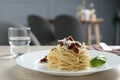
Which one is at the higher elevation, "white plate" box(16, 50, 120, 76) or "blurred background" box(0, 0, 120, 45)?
"blurred background" box(0, 0, 120, 45)

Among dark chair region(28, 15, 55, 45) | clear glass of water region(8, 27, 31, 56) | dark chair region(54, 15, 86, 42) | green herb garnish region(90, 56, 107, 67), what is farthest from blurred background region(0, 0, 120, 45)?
green herb garnish region(90, 56, 107, 67)

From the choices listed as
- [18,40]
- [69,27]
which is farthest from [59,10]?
[18,40]

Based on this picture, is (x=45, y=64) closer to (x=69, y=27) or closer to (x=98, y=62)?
(x=98, y=62)

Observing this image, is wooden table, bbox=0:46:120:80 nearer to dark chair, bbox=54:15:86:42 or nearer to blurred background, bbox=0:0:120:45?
dark chair, bbox=54:15:86:42

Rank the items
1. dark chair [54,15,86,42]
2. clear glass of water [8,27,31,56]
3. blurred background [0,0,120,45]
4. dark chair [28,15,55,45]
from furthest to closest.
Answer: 1. blurred background [0,0,120,45]
2. dark chair [28,15,55,45]
3. dark chair [54,15,86,42]
4. clear glass of water [8,27,31,56]

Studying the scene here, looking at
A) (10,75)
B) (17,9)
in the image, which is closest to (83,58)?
(10,75)

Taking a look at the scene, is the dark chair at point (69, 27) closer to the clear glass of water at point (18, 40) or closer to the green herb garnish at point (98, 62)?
the clear glass of water at point (18, 40)

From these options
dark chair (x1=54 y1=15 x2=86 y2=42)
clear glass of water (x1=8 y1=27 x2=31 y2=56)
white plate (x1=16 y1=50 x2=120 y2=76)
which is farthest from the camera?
dark chair (x1=54 y1=15 x2=86 y2=42)
